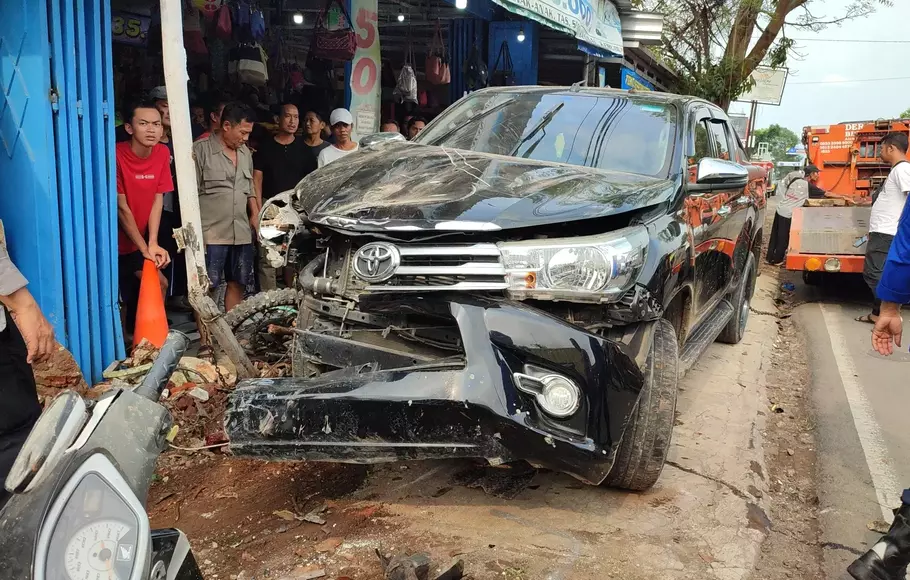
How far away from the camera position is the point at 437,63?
356 inches

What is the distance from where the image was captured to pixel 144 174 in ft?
16.3

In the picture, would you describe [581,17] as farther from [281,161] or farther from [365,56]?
[281,161]

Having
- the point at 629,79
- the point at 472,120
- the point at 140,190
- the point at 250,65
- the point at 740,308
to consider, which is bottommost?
the point at 740,308

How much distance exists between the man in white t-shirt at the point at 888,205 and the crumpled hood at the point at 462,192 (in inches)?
187

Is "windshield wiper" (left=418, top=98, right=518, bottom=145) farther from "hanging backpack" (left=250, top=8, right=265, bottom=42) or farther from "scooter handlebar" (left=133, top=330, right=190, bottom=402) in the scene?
"hanging backpack" (left=250, top=8, right=265, bottom=42)

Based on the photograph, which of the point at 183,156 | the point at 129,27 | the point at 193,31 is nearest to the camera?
the point at 183,156

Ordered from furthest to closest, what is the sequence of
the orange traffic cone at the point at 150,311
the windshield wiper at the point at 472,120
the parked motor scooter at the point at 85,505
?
the orange traffic cone at the point at 150,311 → the windshield wiper at the point at 472,120 → the parked motor scooter at the point at 85,505

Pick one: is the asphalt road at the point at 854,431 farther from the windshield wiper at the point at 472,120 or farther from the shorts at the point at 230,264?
the shorts at the point at 230,264

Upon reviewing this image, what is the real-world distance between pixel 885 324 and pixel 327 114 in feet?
22.5

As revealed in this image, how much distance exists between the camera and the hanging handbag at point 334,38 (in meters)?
7.27

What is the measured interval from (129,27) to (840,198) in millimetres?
9324

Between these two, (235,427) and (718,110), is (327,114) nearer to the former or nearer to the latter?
(718,110)

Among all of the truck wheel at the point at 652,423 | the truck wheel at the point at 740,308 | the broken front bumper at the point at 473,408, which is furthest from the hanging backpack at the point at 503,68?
the broken front bumper at the point at 473,408

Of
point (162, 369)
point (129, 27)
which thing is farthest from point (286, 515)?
point (129, 27)
